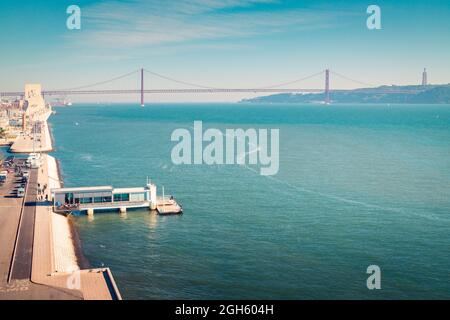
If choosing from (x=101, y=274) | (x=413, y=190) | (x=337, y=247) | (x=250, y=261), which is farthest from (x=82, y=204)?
(x=413, y=190)

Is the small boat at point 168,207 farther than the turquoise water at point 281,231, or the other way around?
the small boat at point 168,207

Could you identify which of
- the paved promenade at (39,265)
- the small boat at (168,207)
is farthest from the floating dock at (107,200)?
the paved promenade at (39,265)

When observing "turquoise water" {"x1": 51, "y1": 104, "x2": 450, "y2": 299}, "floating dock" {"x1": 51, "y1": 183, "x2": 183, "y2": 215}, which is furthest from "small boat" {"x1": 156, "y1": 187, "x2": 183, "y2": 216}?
"turquoise water" {"x1": 51, "y1": 104, "x2": 450, "y2": 299}

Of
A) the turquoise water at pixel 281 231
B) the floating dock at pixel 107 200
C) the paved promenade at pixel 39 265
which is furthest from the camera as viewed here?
the floating dock at pixel 107 200

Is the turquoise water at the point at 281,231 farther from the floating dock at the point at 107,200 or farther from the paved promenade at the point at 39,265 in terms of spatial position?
the paved promenade at the point at 39,265

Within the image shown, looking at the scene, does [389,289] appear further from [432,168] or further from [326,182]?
[432,168]

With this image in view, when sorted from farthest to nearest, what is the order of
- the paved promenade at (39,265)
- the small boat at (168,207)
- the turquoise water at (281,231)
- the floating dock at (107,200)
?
the small boat at (168,207)
the floating dock at (107,200)
the turquoise water at (281,231)
the paved promenade at (39,265)

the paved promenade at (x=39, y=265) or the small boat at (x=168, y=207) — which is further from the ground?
the small boat at (x=168, y=207)

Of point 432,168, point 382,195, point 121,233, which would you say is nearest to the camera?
point 121,233
